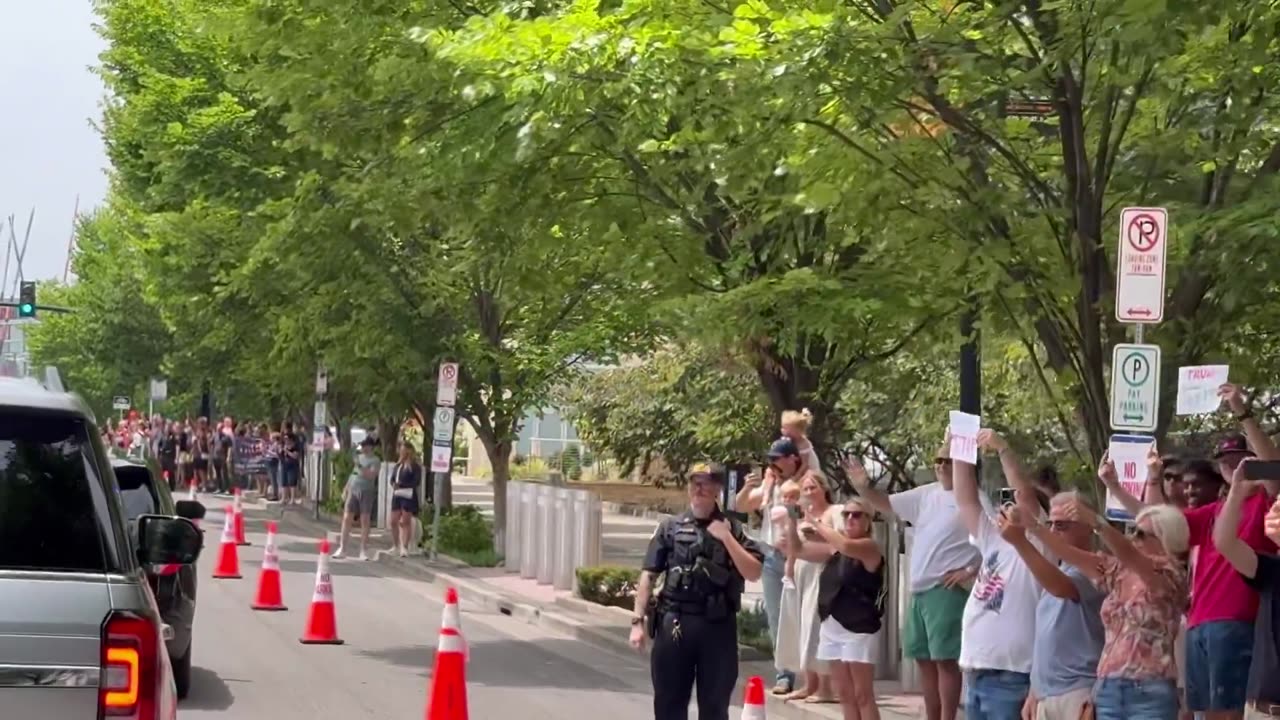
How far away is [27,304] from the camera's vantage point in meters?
52.8

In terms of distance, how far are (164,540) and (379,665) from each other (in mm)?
9357

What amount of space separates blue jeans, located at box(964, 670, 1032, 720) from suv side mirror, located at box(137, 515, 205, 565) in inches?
159

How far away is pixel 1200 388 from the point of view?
8.98 meters

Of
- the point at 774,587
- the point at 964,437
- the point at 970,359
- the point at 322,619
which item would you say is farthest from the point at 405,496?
the point at 964,437

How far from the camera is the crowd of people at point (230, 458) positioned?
47250 millimetres

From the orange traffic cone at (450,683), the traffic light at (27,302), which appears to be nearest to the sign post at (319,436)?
the traffic light at (27,302)

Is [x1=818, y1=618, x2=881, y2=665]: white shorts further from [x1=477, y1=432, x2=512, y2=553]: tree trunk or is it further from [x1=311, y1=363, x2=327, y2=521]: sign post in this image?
[x1=311, y1=363, x2=327, y2=521]: sign post

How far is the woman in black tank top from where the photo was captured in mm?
11500

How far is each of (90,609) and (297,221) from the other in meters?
A: 14.1

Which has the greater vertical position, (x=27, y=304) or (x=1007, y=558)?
(x=27, y=304)

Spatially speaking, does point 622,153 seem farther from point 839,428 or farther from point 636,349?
point 636,349

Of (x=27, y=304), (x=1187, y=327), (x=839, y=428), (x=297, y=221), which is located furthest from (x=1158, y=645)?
(x=27, y=304)

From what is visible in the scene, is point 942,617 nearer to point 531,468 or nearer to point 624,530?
Answer: point 624,530

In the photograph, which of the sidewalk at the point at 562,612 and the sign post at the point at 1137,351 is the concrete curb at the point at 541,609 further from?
the sign post at the point at 1137,351
